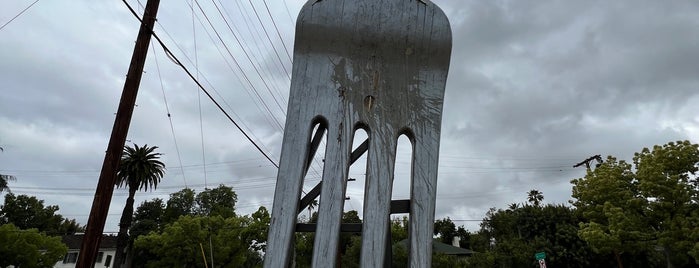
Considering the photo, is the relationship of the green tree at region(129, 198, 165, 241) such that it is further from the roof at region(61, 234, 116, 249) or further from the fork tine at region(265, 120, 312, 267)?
the fork tine at region(265, 120, 312, 267)

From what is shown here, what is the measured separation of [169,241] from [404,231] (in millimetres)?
16076

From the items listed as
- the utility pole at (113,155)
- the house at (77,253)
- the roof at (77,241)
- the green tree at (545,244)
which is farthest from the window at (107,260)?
the utility pole at (113,155)

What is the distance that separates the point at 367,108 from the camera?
10.5 feet

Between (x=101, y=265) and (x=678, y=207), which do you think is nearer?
(x=678, y=207)

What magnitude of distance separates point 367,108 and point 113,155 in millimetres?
6177

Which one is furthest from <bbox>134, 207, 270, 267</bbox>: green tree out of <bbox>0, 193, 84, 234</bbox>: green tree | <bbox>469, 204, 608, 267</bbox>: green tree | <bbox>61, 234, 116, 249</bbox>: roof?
<bbox>0, 193, 84, 234</bbox>: green tree

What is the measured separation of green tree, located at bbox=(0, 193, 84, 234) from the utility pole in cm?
5086

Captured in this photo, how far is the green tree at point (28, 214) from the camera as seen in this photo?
4856 centimetres

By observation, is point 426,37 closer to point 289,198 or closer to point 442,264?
point 289,198

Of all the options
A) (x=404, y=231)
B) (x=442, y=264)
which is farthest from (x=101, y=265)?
(x=442, y=264)

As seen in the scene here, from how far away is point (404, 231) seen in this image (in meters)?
31.2

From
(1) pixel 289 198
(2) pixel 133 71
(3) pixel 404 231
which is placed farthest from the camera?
(3) pixel 404 231

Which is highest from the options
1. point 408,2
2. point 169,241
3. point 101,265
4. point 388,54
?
point 408,2

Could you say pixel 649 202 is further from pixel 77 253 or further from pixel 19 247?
pixel 77 253
